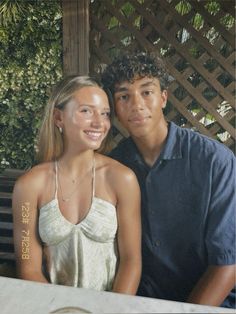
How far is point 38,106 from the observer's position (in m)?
1.16

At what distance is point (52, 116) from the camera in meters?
1.13

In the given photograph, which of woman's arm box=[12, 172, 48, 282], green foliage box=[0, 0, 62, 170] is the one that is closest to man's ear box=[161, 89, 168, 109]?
green foliage box=[0, 0, 62, 170]

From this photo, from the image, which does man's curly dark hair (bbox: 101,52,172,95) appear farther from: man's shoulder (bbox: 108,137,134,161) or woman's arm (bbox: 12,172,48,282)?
woman's arm (bbox: 12,172,48,282)

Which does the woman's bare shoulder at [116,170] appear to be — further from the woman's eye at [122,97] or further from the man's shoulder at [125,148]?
the woman's eye at [122,97]

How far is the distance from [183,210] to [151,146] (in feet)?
0.69

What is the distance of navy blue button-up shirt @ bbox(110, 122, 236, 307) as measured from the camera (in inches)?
42.2

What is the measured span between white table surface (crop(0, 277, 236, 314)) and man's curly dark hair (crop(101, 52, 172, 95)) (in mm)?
627

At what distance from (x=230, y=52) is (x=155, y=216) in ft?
1.70

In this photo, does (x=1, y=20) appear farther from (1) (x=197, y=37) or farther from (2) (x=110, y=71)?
(1) (x=197, y=37)

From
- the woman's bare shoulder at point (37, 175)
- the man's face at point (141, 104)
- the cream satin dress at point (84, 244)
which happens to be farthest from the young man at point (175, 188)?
the woman's bare shoulder at point (37, 175)

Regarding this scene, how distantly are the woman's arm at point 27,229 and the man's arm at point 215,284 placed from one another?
0.49 meters

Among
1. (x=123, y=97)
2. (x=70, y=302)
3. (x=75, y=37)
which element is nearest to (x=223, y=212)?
(x=123, y=97)

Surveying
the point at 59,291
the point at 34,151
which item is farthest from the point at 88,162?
the point at 59,291

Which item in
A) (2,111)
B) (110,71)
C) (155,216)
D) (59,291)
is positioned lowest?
(59,291)
